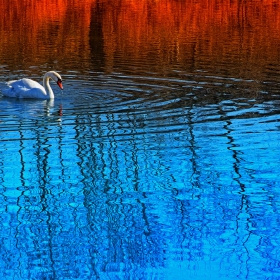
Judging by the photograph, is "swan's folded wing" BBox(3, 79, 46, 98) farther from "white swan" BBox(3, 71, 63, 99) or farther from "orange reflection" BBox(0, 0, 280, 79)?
"orange reflection" BBox(0, 0, 280, 79)

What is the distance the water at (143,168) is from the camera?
7.41 m

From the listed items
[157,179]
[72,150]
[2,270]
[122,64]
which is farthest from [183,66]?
[2,270]

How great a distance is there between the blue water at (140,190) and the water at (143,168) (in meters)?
0.02

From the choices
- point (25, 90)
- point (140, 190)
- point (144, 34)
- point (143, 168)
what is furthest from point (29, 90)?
point (144, 34)

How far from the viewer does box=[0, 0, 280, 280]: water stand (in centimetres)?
741

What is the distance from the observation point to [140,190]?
374 inches

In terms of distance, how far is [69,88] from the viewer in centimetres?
1714

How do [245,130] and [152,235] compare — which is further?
[245,130]

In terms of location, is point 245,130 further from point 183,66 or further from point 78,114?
point 183,66

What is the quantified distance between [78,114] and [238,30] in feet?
55.3

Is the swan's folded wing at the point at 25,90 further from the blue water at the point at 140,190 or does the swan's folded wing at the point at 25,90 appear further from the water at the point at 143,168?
the blue water at the point at 140,190

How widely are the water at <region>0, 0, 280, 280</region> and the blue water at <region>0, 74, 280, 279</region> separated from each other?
0.02 meters

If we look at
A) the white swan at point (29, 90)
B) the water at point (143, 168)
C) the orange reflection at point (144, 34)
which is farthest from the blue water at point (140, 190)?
the orange reflection at point (144, 34)

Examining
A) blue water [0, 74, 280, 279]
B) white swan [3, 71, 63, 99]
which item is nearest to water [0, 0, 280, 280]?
blue water [0, 74, 280, 279]
